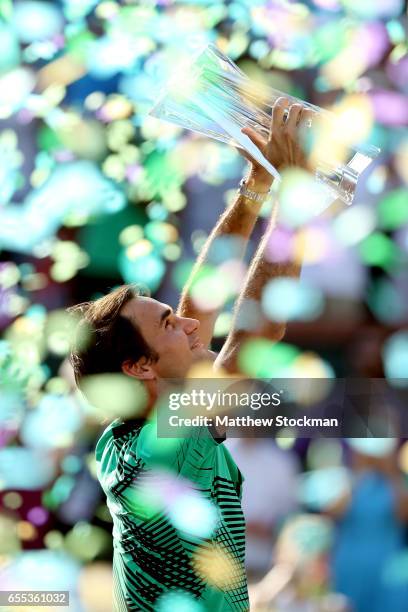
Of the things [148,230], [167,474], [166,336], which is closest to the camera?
[167,474]

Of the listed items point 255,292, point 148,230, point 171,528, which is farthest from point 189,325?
point 148,230

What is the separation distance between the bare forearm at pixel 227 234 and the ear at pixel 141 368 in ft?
0.52

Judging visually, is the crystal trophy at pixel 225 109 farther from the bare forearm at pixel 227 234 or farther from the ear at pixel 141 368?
the ear at pixel 141 368

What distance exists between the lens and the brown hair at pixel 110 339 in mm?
1226

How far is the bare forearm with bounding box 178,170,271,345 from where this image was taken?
1273 mm

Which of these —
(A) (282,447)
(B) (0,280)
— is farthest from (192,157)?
(A) (282,447)

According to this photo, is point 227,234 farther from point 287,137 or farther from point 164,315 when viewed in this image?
point 287,137

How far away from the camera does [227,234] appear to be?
1319mm

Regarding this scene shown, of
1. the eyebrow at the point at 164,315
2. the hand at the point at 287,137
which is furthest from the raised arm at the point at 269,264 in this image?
the eyebrow at the point at 164,315

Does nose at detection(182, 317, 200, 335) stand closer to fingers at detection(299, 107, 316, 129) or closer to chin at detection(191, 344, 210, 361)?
chin at detection(191, 344, 210, 361)

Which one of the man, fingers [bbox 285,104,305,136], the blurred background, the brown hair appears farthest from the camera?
the blurred background

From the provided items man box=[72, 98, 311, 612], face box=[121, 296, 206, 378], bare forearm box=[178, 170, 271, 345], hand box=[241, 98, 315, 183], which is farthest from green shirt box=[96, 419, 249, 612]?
hand box=[241, 98, 315, 183]

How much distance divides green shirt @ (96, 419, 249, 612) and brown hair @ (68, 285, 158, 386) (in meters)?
0.12

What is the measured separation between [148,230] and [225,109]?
49 cm
